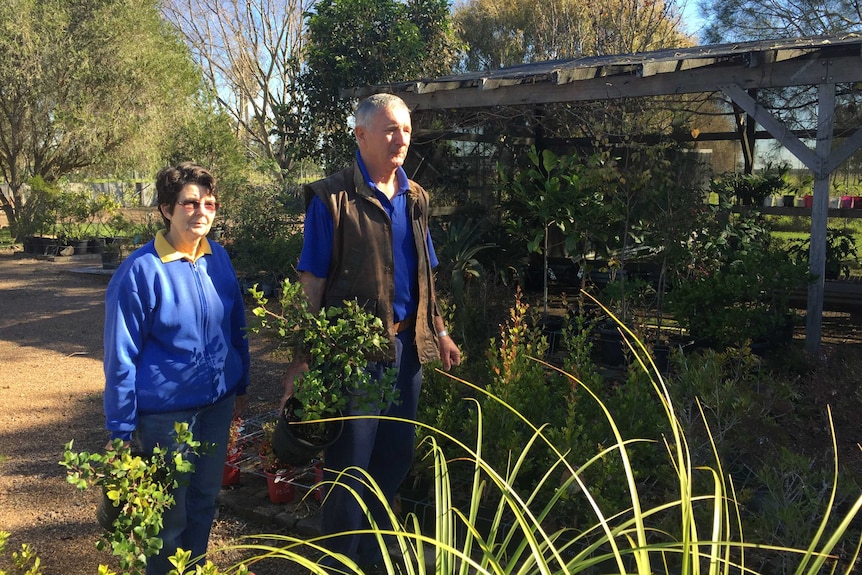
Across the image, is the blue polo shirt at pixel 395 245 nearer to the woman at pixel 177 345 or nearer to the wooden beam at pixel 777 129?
the woman at pixel 177 345

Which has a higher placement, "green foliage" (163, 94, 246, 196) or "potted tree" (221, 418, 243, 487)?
"green foliage" (163, 94, 246, 196)

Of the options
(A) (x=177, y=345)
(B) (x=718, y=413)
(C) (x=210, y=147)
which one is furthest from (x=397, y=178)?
(C) (x=210, y=147)

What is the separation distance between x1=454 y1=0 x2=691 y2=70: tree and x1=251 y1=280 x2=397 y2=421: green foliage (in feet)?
37.4

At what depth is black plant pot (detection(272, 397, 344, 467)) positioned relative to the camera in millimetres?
2272

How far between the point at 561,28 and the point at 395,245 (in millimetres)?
18101

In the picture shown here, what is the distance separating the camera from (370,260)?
2.37 metres

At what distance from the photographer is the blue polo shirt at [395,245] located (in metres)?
2.36

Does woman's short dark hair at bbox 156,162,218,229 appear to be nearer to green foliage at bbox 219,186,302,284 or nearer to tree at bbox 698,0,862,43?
green foliage at bbox 219,186,302,284

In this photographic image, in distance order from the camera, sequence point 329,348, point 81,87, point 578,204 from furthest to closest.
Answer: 1. point 81,87
2. point 578,204
3. point 329,348

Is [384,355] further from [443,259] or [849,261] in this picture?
[849,261]

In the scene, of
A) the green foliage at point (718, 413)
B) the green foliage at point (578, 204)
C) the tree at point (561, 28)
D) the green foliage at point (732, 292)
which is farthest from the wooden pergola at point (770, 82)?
the tree at point (561, 28)

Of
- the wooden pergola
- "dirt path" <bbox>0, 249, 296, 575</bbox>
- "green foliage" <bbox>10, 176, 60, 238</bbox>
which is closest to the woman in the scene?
"dirt path" <bbox>0, 249, 296, 575</bbox>

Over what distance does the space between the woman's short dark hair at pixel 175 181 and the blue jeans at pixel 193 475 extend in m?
0.62

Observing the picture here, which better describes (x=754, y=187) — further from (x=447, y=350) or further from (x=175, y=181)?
(x=175, y=181)
